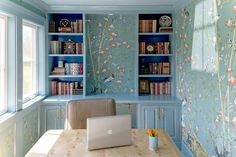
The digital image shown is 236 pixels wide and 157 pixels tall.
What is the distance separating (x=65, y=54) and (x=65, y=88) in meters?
0.60

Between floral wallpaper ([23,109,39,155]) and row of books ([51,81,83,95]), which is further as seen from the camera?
row of books ([51,81,83,95])

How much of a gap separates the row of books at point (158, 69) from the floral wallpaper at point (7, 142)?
2441mm

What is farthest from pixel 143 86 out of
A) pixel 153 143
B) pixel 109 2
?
pixel 153 143

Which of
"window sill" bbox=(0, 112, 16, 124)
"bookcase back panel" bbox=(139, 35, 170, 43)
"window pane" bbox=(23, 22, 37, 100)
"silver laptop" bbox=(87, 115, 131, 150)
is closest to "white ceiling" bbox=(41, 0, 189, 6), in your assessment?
"window pane" bbox=(23, 22, 37, 100)

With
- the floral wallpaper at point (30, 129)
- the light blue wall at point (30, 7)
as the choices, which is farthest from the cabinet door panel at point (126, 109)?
the light blue wall at point (30, 7)

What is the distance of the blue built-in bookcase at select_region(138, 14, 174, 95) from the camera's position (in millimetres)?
4840

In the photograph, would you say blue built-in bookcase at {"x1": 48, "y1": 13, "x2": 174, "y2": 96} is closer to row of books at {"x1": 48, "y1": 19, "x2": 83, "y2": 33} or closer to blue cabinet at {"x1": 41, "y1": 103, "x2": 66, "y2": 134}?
row of books at {"x1": 48, "y1": 19, "x2": 83, "y2": 33}

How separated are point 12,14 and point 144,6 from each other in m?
2.23

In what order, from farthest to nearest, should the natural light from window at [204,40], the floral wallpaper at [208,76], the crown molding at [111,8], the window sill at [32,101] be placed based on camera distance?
the crown molding at [111,8]
the window sill at [32,101]
the natural light from window at [204,40]
the floral wallpaper at [208,76]

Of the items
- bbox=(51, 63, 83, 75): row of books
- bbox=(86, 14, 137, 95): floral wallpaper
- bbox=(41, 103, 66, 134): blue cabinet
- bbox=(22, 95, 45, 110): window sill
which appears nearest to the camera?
bbox=(22, 95, 45, 110): window sill

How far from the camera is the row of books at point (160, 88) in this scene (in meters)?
4.97

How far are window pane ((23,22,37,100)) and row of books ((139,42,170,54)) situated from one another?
1761 mm

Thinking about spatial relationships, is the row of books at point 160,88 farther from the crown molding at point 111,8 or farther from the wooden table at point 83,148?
the wooden table at point 83,148

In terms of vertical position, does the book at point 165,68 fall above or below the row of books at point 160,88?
above
